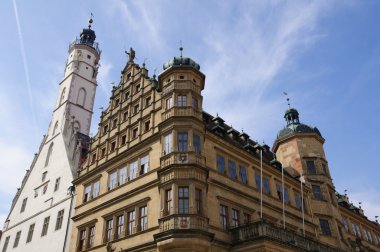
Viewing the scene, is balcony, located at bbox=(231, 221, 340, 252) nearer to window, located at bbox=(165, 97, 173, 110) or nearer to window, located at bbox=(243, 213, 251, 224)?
window, located at bbox=(243, 213, 251, 224)

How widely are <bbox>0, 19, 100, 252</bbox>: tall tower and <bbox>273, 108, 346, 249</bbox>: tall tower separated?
2284 cm

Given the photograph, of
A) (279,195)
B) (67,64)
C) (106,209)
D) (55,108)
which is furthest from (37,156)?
(279,195)

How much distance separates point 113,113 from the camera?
35375 millimetres

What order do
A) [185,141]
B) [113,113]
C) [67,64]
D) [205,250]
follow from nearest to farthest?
[205,250] → [185,141] → [113,113] → [67,64]

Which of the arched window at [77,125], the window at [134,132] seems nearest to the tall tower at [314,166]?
the window at [134,132]

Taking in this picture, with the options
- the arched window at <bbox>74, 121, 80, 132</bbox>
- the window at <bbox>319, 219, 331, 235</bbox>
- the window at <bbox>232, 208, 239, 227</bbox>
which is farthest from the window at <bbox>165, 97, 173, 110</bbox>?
the arched window at <bbox>74, 121, 80, 132</bbox>

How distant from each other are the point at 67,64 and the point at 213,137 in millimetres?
33940

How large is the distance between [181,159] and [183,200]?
115 inches

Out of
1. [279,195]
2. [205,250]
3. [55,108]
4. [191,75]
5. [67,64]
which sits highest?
[67,64]

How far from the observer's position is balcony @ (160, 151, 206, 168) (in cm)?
2548

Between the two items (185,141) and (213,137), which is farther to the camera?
(213,137)

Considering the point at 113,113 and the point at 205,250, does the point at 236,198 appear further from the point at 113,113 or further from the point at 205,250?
the point at 113,113

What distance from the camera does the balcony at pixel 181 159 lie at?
83.6 ft

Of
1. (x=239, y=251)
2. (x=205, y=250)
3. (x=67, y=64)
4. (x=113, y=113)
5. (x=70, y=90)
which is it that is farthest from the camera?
(x=67, y=64)
